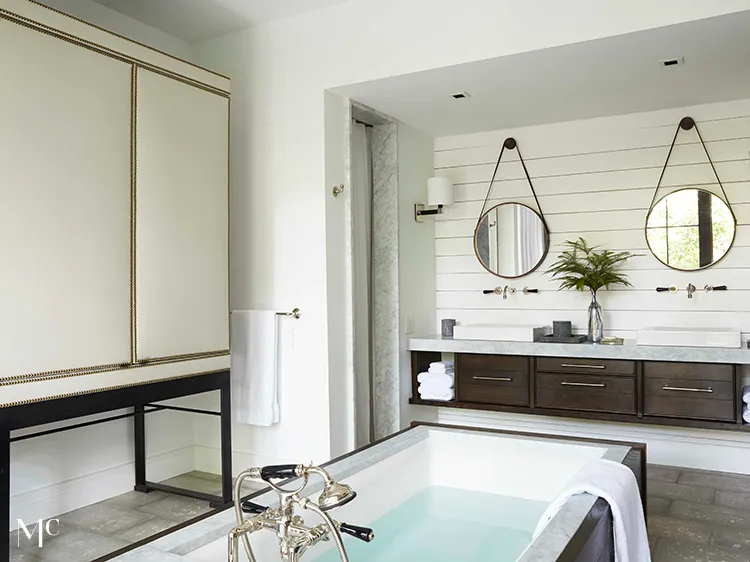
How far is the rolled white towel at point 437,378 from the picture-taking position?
4.18 m

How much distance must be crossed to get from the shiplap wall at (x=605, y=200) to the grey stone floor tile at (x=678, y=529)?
1.32 m

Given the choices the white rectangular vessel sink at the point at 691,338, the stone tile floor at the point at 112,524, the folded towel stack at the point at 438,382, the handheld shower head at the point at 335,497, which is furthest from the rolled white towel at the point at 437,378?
the handheld shower head at the point at 335,497

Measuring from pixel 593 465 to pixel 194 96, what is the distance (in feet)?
7.99

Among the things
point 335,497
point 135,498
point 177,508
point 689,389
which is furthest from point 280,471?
point 689,389

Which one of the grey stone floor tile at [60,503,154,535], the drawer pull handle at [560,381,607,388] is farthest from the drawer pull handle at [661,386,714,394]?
the grey stone floor tile at [60,503,154,535]

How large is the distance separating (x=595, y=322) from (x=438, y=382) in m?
1.01

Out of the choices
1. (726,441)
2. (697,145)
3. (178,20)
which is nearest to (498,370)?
(726,441)

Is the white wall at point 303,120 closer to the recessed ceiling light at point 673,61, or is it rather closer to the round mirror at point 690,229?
the recessed ceiling light at point 673,61

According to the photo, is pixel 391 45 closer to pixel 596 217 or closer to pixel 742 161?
pixel 596 217

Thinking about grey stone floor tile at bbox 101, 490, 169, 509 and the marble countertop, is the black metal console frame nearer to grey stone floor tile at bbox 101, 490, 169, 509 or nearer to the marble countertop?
grey stone floor tile at bbox 101, 490, 169, 509

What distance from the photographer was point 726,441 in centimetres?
398

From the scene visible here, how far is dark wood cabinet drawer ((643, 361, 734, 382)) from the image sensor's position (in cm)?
348

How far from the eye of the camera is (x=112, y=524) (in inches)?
125

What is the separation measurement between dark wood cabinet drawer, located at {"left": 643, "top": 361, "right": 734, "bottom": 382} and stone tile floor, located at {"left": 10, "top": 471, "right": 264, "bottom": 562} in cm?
232
